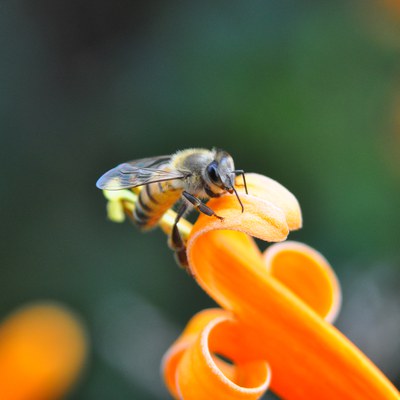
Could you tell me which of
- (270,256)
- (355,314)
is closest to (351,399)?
(270,256)

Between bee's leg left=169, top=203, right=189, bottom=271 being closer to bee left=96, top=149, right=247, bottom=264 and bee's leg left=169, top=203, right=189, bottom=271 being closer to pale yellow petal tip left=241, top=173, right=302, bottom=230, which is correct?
bee left=96, top=149, right=247, bottom=264

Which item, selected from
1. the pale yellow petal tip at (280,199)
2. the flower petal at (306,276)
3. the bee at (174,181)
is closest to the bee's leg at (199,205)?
the bee at (174,181)

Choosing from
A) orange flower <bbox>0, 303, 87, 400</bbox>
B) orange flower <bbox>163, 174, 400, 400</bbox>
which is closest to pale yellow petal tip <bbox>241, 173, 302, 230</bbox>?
orange flower <bbox>163, 174, 400, 400</bbox>

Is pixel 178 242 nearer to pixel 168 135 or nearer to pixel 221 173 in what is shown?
pixel 221 173

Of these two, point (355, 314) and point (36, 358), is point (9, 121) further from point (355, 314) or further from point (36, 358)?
point (355, 314)

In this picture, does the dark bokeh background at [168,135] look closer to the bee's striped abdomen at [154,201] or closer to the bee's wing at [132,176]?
the bee's striped abdomen at [154,201]
